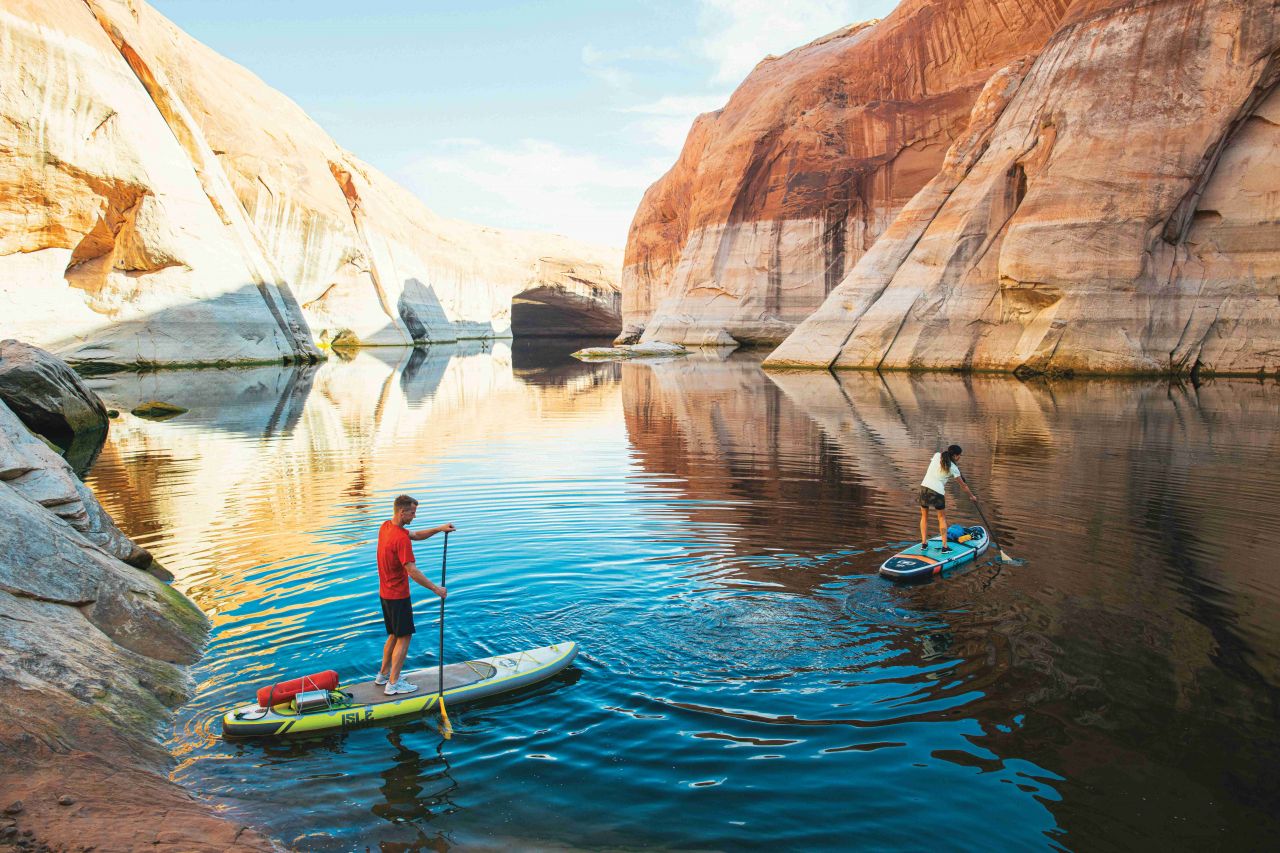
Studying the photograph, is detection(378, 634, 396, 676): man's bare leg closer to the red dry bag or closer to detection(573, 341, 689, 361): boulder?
the red dry bag

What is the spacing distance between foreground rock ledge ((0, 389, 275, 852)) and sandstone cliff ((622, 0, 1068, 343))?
5176 cm

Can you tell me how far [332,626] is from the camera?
27.0 ft

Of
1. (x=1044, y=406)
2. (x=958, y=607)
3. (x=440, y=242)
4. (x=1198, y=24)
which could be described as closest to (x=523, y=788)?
(x=958, y=607)

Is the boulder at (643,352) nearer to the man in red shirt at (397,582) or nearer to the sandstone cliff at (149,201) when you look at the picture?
the sandstone cliff at (149,201)

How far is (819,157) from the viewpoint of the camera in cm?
5934

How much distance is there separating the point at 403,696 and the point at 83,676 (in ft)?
7.00

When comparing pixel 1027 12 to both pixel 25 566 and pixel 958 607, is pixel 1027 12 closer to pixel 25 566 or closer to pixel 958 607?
pixel 958 607

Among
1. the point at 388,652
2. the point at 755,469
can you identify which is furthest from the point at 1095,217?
the point at 388,652

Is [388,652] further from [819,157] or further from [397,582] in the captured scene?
[819,157]

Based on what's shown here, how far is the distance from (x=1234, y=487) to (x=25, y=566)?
15.4 m

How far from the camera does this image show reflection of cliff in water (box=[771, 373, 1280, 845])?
5.67 m

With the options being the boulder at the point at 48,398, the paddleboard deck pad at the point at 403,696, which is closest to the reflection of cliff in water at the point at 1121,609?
the paddleboard deck pad at the point at 403,696

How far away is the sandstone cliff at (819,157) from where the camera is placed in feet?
171

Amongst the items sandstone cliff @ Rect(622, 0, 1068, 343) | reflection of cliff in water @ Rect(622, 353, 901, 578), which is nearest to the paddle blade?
reflection of cliff in water @ Rect(622, 353, 901, 578)
